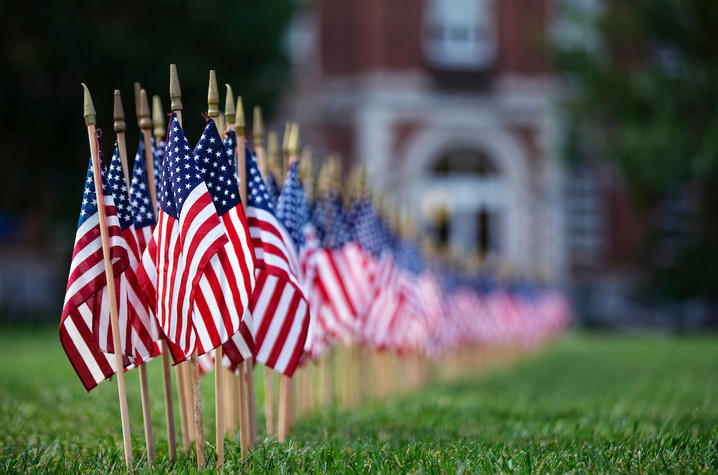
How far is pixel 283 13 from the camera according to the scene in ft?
74.0

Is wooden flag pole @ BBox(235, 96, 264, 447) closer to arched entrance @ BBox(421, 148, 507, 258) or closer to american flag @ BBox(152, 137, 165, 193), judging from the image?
american flag @ BBox(152, 137, 165, 193)

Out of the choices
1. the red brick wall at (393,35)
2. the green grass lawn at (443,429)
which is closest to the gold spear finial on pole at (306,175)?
the green grass lawn at (443,429)

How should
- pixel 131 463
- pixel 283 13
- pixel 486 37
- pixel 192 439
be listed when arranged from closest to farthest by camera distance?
pixel 131 463, pixel 192 439, pixel 283 13, pixel 486 37

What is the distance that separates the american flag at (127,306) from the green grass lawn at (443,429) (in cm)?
64

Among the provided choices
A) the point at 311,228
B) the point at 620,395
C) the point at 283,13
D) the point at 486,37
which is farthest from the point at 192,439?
the point at 486,37

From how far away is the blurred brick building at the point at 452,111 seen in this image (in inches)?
1204

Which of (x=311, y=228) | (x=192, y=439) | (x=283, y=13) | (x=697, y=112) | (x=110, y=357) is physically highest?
(x=283, y=13)

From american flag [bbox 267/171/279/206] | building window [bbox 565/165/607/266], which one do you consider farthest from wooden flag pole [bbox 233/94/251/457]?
building window [bbox 565/165/607/266]

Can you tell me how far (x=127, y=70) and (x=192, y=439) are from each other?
50.6 feet

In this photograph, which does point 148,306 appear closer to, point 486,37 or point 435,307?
point 435,307

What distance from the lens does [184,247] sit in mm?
5488

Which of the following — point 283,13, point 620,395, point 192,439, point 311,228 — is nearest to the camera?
point 192,439

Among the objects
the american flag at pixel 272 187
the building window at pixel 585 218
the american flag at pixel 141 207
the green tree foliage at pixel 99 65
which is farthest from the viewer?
the building window at pixel 585 218

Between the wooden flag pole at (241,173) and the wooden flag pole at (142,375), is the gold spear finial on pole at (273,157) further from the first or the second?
the wooden flag pole at (142,375)
